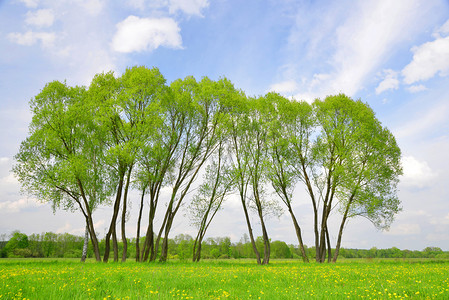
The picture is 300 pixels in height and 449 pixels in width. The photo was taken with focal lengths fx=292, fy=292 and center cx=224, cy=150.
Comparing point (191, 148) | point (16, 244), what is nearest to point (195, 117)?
point (191, 148)

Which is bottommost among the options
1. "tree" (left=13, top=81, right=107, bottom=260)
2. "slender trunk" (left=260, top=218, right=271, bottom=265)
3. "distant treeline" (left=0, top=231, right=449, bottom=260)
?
"distant treeline" (left=0, top=231, right=449, bottom=260)

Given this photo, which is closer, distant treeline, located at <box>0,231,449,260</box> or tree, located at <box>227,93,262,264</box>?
tree, located at <box>227,93,262,264</box>

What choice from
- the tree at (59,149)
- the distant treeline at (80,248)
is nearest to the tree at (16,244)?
the distant treeline at (80,248)

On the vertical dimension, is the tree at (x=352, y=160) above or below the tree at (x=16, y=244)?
above

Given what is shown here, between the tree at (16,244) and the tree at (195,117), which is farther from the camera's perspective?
the tree at (16,244)

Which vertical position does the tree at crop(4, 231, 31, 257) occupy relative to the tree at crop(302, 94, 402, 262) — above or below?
below

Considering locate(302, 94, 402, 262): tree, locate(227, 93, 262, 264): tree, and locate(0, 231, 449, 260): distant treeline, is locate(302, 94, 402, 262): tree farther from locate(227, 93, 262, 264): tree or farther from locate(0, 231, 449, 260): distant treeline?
locate(0, 231, 449, 260): distant treeline

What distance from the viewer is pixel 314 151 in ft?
97.1

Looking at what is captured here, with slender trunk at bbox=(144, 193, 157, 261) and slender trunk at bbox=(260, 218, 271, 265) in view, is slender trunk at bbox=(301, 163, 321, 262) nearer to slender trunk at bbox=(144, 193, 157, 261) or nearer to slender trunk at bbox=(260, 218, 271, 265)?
slender trunk at bbox=(260, 218, 271, 265)

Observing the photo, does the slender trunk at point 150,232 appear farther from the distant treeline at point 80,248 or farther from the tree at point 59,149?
the distant treeline at point 80,248

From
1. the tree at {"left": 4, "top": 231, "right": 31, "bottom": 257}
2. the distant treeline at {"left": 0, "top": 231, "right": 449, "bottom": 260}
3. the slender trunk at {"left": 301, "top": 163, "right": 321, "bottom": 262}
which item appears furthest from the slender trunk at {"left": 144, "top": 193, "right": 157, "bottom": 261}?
→ the tree at {"left": 4, "top": 231, "right": 31, "bottom": 257}

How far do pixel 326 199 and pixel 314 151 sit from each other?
193 inches

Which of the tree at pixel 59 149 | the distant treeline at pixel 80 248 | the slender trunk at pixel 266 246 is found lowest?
the distant treeline at pixel 80 248

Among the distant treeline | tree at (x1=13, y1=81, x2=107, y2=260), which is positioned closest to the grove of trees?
tree at (x1=13, y1=81, x2=107, y2=260)
